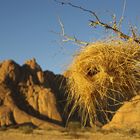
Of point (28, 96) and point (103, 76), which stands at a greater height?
point (28, 96)

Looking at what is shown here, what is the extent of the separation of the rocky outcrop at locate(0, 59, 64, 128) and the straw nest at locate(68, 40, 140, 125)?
74.6 metres

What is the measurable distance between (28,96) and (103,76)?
284ft

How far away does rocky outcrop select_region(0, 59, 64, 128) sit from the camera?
83812 mm

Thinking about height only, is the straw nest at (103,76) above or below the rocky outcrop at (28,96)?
below

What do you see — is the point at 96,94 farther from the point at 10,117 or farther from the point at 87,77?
the point at 10,117

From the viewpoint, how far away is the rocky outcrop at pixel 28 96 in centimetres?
8381

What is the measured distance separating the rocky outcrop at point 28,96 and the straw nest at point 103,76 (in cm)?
7457

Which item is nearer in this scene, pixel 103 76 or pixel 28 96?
pixel 103 76

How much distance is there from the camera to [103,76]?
5594 millimetres

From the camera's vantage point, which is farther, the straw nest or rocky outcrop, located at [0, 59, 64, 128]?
rocky outcrop, located at [0, 59, 64, 128]

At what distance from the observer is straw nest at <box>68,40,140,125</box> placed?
5539 mm

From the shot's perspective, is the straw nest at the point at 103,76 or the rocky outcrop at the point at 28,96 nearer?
the straw nest at the point at 103,76

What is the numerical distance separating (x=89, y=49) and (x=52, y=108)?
8391 cm

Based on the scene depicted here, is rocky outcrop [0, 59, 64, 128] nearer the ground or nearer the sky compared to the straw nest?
nearer the sky
